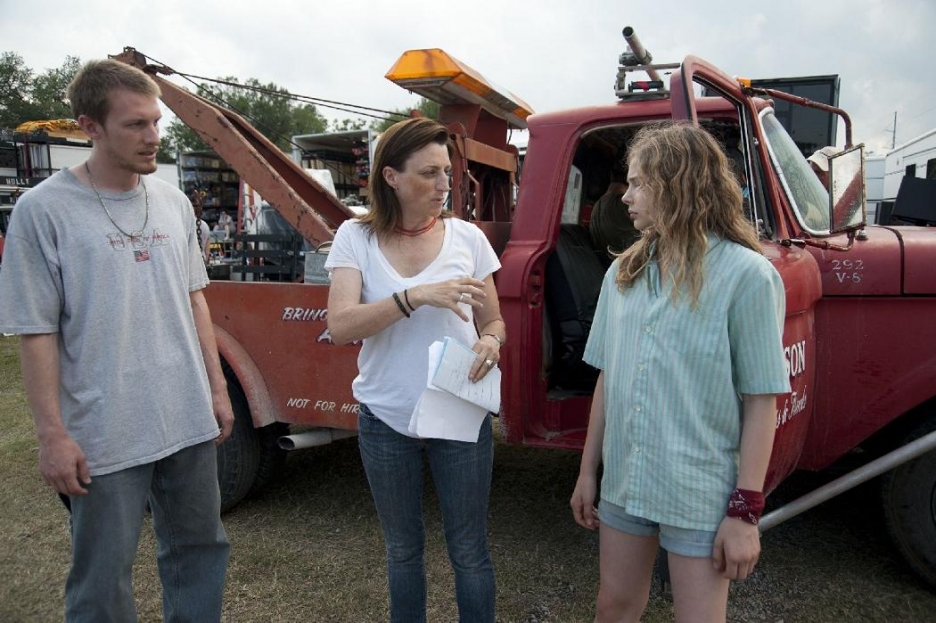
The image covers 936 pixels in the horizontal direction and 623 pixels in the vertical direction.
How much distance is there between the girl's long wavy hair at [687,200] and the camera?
153cm

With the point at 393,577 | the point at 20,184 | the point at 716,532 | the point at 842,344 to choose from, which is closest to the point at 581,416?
the point at 842,344

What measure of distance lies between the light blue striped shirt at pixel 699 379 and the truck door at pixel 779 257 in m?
0.77

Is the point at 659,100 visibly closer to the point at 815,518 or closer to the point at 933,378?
the point at 933,378

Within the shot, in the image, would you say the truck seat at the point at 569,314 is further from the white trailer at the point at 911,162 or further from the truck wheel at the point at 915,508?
the white trailer at the point at 911,162

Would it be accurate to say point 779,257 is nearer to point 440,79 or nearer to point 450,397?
point 450,397

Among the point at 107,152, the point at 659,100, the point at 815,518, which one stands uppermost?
the point at 659,100

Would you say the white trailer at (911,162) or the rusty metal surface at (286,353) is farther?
the white trailer at (911,162)

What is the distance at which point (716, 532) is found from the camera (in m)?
1.50

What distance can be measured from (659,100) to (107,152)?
213 cm

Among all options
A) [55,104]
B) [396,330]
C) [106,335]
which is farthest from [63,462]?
[55,104]

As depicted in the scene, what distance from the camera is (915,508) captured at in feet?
8.94

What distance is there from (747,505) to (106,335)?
165cm

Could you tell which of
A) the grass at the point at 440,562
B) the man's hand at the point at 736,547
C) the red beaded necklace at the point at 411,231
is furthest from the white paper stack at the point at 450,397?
the grass at the point at 440,562

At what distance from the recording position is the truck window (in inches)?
108
